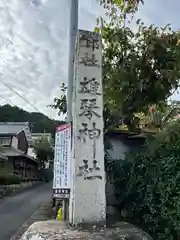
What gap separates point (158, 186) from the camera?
5.69 metres

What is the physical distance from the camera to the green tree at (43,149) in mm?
35469

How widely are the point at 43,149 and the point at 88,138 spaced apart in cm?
3103

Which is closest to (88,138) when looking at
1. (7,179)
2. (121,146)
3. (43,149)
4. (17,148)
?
(121,146)

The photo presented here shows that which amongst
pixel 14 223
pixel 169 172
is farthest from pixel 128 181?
pixel 14 223

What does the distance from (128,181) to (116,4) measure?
13.1 ft

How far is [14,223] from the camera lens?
1011 cm

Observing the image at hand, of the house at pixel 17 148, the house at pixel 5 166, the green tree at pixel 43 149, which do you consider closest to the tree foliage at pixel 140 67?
the house at pixel 5 166

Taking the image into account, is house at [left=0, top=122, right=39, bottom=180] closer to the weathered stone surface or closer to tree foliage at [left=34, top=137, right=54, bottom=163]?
tree foliage at [left=34, top=137, right=54, bottom=163]

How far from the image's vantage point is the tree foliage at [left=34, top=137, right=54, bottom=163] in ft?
116

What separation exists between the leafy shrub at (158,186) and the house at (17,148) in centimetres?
1984

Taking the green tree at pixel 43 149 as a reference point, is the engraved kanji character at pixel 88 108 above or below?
below

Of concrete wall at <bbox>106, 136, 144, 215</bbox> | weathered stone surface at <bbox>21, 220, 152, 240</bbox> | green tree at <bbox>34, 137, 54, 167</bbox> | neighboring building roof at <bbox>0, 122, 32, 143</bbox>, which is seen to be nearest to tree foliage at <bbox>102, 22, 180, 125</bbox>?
concrete wall at <bbox>106, 136, 144, 215</bbox>

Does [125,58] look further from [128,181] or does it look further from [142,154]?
[128,181]

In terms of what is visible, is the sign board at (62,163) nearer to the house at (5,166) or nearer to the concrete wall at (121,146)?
the concrete wall at (121,146)
